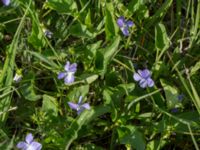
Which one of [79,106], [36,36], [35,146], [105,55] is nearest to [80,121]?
[79,106]

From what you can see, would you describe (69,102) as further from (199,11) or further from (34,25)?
(199,11)

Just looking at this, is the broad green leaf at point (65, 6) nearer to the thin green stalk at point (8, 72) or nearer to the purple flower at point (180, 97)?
the thin green stalk at point (8, 72)

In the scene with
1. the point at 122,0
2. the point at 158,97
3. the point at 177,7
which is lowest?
the point at 158,97

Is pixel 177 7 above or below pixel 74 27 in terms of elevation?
below

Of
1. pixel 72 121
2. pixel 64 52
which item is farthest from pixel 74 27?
pixel 72 121

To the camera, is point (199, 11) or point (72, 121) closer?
point (72, 121)

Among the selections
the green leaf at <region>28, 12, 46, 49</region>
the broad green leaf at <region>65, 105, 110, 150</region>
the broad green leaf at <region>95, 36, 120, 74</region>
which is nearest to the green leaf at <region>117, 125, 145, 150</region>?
the broad green leaf at <region>65, 105, 110, 150</region>

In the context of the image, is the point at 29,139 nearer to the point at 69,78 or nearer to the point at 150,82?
the point at 69,78
